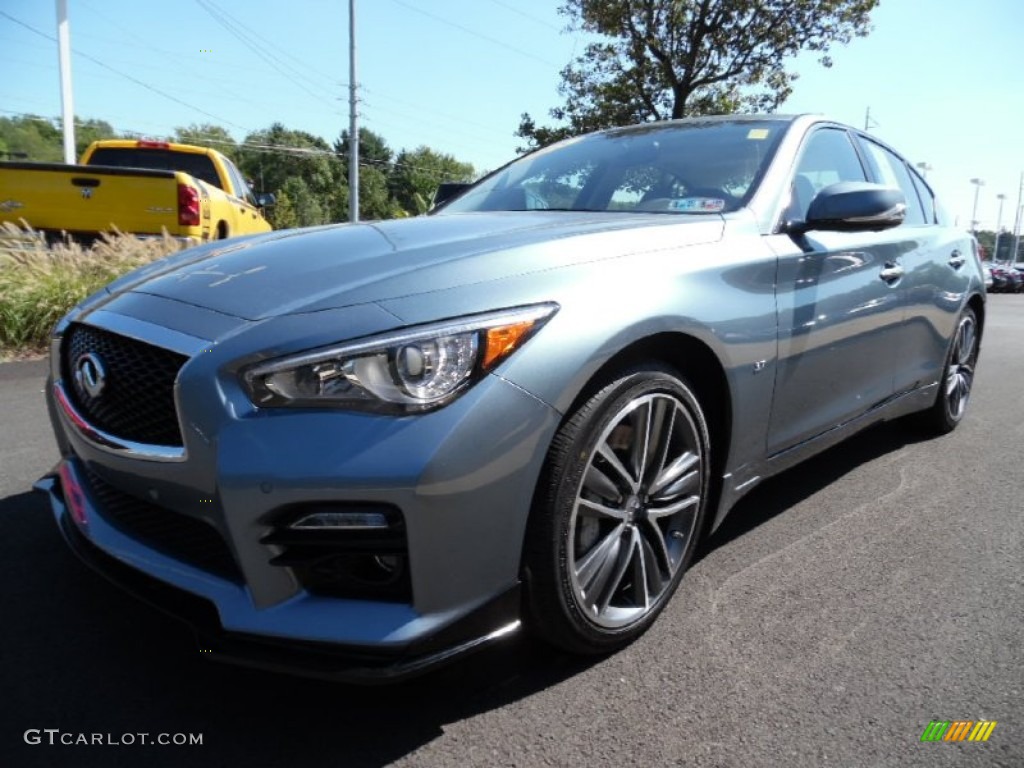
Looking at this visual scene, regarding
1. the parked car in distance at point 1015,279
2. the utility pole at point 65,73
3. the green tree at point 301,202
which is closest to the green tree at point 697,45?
the utility pole at point 65,73

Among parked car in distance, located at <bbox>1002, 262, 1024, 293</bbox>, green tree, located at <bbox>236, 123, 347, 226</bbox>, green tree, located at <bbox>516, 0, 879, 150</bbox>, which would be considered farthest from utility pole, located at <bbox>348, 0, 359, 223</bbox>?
green tree, located at <bbox>236, 123, 347, 226</bbox>

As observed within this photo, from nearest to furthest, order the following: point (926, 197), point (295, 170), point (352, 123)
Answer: point (926, 197)
point (352, 123)
point (295, 170)

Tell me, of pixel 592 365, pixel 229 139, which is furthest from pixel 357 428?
pixel 229 139

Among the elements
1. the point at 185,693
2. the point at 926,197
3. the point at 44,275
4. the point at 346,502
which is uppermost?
the point at 926,197

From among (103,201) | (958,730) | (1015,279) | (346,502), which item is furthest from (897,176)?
(1015,279)

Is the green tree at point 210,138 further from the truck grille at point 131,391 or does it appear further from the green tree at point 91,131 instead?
the truck grille at point 131,391

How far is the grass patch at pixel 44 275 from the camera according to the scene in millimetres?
6273

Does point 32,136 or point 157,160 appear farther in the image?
point 32,136

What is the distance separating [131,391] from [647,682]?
1.49m

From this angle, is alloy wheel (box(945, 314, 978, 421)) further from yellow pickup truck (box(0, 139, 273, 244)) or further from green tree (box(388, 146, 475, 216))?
green tree (box(388, 146, 475, 216))

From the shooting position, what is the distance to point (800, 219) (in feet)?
9.00

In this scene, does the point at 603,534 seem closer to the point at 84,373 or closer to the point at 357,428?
the point at 357,428

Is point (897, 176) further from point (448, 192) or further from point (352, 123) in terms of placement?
point (352, 123)

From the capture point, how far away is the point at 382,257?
2002 millimetres
